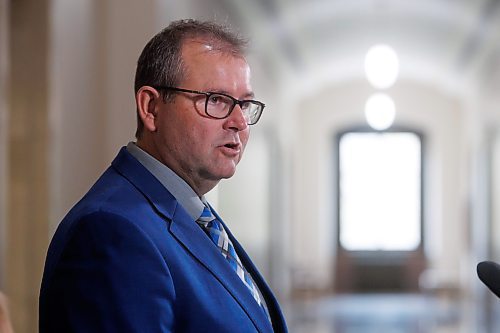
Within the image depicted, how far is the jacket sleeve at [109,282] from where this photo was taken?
1.62 m

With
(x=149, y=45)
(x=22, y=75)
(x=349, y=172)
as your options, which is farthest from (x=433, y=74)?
(x=149, y=45)

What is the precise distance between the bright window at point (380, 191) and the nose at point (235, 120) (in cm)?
1877

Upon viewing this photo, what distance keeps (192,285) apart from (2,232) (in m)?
2.44

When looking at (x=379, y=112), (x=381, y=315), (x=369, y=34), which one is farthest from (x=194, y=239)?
(x=379, y=112)

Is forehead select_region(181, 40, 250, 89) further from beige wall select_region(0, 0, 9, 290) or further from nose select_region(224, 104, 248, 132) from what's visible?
beige wall select_region(0, 0, 9, 290)

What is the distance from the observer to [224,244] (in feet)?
6.25

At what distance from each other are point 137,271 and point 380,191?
62.6 feet

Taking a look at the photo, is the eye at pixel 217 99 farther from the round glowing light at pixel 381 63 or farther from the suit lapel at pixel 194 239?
→ the round glowing light at pixel 381 63

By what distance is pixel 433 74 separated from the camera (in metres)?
17.7

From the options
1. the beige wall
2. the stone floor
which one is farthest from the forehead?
the stone floor

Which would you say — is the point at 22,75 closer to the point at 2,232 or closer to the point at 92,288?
the point at 2,232

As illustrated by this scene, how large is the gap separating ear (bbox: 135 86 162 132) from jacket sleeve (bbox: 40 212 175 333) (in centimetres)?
26

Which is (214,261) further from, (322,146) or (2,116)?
(322,146)

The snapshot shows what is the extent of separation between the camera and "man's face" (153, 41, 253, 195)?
1.82 m
